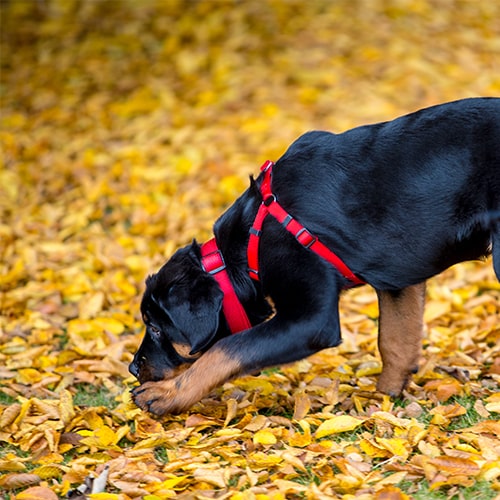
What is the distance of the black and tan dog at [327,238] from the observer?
3.63 metres

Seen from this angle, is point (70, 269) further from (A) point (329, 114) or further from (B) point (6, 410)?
(A) point (329, 114)

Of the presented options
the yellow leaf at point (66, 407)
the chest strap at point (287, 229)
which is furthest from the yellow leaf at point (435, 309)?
the yellow leaf at point (66, 407)

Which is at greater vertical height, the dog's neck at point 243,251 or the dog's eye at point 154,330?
the dog's neck at point 243,251

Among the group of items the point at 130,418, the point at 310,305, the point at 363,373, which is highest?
the point at 310,305

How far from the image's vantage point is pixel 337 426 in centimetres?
378

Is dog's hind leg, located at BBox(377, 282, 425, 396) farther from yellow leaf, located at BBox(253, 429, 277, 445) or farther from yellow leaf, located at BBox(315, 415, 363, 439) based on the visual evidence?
yellow leaf, located at BBox(253, 429, 277, 445)

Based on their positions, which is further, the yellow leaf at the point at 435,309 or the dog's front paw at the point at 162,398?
the yellow leaf at the point at 435,309

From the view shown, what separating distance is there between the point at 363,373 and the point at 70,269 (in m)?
2.63

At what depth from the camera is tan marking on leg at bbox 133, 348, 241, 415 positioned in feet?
12.0

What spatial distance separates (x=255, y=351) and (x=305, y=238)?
1.80 feet

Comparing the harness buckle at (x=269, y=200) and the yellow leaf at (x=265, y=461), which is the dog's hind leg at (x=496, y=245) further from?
the yellow leaf at (x=265, y=461)

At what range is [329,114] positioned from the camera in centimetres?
872

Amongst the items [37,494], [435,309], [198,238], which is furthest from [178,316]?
[198,238]

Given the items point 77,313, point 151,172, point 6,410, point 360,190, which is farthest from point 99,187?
point 360,190
